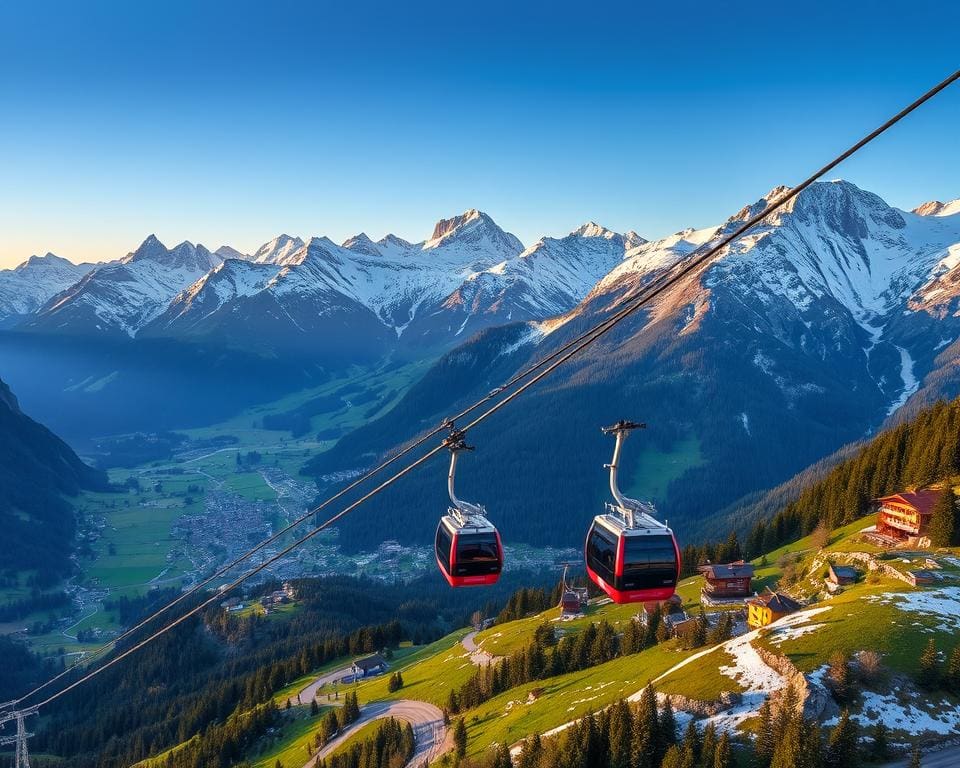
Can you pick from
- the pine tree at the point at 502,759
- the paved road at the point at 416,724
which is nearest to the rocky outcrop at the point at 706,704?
the pine tree at the point at 502,759

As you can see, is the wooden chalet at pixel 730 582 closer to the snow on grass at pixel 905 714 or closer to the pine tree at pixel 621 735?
the snow on grass at pixel 905 714

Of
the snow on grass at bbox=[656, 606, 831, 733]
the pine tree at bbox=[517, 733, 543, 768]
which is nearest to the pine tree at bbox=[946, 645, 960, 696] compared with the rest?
the snow on grass at bbox=[656, 606, 831, 733]

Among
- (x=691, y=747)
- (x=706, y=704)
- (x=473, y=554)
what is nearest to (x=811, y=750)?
(x=691, y=747)

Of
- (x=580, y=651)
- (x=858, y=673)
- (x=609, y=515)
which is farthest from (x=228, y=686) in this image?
(x=609, y=515)

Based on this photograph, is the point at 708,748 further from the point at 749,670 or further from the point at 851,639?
the point at 851,639

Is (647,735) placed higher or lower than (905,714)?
higher

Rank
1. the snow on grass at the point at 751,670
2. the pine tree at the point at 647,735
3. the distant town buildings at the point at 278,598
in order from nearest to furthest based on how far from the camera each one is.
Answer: the pine tree at the point at 647,735, the snow on grass at the point at 751,670, the distant town buildings at the point at 278,598

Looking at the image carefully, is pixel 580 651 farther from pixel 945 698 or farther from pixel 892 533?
pixel 892 533
